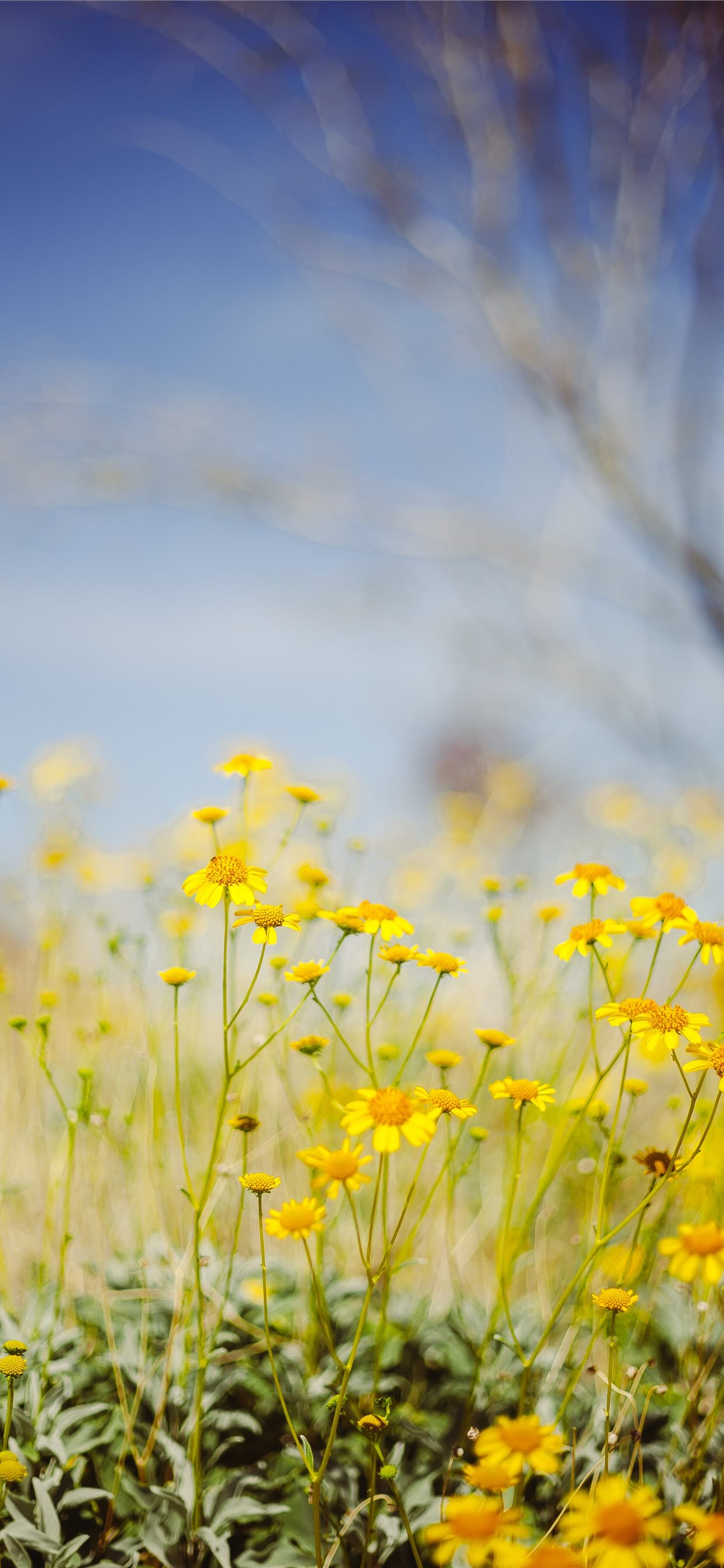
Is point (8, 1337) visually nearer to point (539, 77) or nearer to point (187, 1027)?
point (187, 1027)

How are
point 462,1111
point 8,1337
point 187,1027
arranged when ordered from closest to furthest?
1. point 462,1111
2. point 8,1337
3. point 187,1027

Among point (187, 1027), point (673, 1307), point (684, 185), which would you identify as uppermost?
point (684, 185)

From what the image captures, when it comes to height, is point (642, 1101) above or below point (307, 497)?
below

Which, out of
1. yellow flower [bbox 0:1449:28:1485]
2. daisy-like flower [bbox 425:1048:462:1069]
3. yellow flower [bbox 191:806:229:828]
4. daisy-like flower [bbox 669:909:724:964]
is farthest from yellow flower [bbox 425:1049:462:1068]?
yellow flower [bbox 0:1449:28:1485]

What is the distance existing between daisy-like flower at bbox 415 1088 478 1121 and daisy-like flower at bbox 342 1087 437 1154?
0.04 m

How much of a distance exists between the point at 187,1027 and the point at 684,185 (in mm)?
4438

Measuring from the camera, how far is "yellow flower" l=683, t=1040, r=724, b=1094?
3.51 ft

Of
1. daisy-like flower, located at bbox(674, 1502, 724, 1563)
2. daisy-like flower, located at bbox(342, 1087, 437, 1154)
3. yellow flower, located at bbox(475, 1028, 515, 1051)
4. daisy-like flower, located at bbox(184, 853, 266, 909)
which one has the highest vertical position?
daisy-like flower, located at bbox(184, 853, 266, 909)

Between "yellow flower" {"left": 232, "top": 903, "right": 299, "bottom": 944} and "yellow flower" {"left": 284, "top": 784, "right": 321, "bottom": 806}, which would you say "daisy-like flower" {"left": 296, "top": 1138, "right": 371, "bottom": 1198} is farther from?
"yellow flower" {"left": 284, "top": 784, "right": 321, "bottom": 806}

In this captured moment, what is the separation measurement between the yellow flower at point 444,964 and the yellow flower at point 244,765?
38cm

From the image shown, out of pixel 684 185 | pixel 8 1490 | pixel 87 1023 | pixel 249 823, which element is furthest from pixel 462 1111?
pixel 684 185

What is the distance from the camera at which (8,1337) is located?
1.51m

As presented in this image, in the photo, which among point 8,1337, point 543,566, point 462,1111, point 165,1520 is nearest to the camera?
point 462,1111

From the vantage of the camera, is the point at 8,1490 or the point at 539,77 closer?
the point at 8,1490
